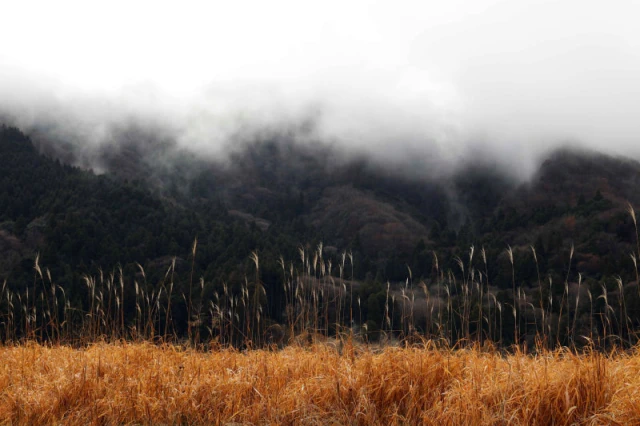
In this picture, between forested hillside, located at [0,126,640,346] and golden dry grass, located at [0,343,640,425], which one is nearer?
golden dry grass, located at [0,343,640,425]

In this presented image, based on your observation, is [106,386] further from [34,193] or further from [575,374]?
[34,193]

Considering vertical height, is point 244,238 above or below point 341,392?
below

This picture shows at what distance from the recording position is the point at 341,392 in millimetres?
5250

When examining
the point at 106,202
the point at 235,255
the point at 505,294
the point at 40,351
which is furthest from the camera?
the point at 106,202

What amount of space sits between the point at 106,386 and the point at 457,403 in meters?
3.83

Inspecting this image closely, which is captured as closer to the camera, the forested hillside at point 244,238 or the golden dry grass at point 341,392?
the golden dry grass at point 341,392

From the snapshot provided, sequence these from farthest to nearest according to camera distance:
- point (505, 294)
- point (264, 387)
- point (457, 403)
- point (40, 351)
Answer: point (505, 294) < point (40, 351) < point (264, 387) < point (457, 403)

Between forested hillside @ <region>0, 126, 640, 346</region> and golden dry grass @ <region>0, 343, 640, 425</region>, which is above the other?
golden dry grass @ <region>0, 343, 640, 425</region>

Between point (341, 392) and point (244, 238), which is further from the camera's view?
point (244, 238)

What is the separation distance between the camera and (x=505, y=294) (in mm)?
45250

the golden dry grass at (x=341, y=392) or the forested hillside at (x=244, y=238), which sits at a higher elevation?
the golden dry grass at (x=341, y=392)

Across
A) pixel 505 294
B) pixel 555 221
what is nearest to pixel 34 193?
pixel 505 294

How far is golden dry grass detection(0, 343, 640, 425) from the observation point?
15.4 feet

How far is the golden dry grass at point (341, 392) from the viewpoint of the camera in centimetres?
470
